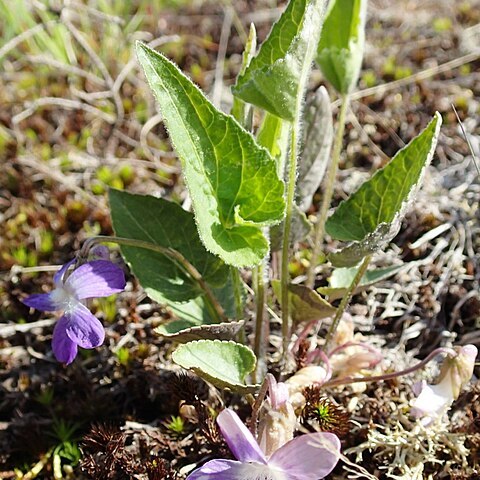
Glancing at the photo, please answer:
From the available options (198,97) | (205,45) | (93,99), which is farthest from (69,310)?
(205,45)

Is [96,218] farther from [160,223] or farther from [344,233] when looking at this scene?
[344,233]

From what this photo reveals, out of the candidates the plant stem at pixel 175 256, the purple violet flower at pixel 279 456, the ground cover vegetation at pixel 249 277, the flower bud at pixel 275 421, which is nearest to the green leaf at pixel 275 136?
the ground cover vegetation at pixel 249 277

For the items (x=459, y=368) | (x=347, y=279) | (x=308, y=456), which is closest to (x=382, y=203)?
(x=347, y=279)

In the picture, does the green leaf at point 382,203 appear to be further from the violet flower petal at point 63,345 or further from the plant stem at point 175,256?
the violet flower petal at point 63,345

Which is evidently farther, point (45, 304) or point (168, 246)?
point (168, 246)

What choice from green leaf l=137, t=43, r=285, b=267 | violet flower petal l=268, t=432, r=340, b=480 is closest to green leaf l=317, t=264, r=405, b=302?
green leaf l=137, t=43, r=285, b=267

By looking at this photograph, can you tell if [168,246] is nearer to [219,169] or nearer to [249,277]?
[219,169]
